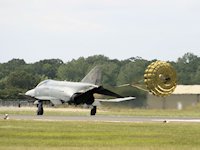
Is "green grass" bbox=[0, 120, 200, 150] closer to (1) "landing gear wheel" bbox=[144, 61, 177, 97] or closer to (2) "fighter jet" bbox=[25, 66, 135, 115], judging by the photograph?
(1) "landing gear wheel" bbox=[144, 61, 177, 97]

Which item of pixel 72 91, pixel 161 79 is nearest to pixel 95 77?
pixel 72 91

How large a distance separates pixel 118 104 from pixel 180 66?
87.9 metres

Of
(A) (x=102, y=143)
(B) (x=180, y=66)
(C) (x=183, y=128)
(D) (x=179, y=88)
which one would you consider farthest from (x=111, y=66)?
(A) (x=102, y=143)

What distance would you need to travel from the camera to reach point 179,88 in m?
130

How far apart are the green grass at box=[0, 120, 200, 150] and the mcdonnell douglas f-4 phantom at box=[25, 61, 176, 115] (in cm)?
2835


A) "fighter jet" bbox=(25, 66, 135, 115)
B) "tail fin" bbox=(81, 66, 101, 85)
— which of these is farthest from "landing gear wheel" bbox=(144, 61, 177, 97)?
"tail fin" bbox=(81, 66, 101, 85)

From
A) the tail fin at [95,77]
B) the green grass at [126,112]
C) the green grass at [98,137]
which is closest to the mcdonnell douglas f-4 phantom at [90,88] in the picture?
the tail fin at [95,77]

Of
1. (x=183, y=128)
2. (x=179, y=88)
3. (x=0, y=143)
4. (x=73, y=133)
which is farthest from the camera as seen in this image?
(x=179, y=88)

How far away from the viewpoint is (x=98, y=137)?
44750 millimetres

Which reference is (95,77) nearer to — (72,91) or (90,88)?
(90,88)

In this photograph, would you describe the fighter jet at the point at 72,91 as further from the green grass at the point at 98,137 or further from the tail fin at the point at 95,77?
the green grass at the point at 98,137

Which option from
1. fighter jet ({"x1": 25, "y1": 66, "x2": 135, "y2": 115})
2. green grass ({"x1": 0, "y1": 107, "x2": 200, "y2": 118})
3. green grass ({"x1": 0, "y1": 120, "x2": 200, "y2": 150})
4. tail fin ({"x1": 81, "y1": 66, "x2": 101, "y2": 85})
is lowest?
green grass ({"x1": 0, "y1": 120, "x2": 200, "y2": 150})

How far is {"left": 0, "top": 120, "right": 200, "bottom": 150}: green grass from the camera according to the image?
38.5m

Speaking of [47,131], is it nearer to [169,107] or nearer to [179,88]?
[169,107]
